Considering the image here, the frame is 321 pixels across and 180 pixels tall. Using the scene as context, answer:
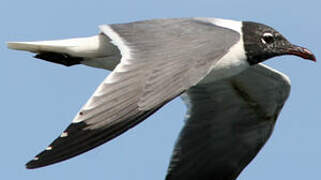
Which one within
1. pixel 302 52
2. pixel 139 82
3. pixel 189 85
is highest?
pixel 139 82

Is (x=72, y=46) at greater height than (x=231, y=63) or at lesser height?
greater

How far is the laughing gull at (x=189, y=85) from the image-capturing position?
7320mm

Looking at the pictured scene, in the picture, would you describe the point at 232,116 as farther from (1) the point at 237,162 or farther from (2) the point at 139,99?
(2) the point at 139,99

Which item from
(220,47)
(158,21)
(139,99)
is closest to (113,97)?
(139,99)

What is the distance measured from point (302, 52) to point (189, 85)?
237 cm

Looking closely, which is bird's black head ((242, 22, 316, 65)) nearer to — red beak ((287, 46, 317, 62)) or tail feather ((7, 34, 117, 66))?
red beak ((287, 46, 317, 62))

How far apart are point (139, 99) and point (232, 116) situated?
323cm

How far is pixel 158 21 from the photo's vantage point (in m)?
8.94

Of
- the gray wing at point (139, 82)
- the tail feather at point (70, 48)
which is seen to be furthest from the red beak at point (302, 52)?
the tail feather at point (70, 48)

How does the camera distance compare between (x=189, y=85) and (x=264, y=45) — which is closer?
(x=189, y=85)

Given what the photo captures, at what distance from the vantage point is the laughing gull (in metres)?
7.32

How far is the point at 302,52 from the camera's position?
9523mm

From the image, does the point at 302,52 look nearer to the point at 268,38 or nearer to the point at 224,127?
the point at 268,38

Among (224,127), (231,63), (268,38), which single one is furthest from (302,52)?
(224,127)
